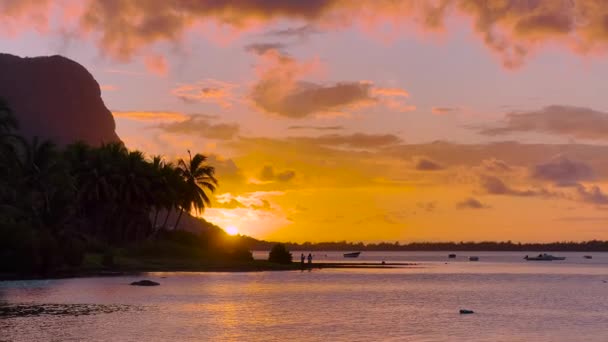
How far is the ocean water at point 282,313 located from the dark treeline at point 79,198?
5.85 metres

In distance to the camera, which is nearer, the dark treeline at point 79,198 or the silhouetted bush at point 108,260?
the dark treeline at point 79,198

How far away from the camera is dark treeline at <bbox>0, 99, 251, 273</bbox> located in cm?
7675

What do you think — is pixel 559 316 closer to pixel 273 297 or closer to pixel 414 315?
pixel 414 315

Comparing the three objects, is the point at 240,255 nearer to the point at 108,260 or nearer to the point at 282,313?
the point at 108,260

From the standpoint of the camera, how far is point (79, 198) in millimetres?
100750

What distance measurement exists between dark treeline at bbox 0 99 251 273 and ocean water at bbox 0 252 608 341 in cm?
585

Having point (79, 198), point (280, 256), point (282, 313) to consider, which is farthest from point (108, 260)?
point (282, 313)

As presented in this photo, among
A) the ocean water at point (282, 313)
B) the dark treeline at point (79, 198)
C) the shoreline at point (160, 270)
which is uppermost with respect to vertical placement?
the dark treeline at point (79, 198)

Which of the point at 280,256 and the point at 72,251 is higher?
the point at 72,251

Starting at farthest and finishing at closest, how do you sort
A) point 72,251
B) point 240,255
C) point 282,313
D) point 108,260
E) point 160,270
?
point 240,255, point 160,270, point 108,260, point 72,251, point 282,313

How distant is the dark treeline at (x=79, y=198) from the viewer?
76.8m

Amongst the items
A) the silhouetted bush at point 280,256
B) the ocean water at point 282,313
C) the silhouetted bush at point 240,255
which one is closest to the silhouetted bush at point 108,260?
the ocean water at point 282,313

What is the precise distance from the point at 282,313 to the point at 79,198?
58300mm

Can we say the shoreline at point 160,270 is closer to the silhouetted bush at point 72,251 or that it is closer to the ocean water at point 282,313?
the silhouetted bush at point 72,251
